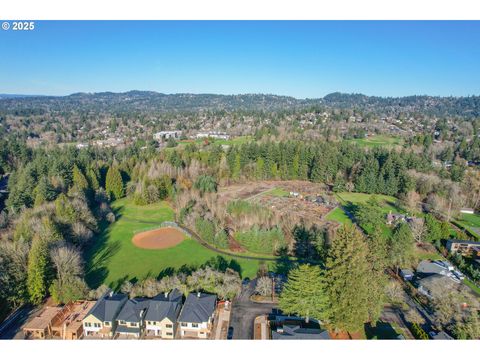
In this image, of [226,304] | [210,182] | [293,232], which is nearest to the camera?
[226,304]

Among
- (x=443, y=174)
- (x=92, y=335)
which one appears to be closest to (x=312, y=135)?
(x=443, y=174)

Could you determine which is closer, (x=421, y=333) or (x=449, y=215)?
(x=421, y=333)

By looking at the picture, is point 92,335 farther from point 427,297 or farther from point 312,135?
point 312,135

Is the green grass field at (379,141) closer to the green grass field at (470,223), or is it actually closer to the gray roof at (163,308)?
the green grass field at (470,223)

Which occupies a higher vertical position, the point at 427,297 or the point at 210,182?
the point at 210,182

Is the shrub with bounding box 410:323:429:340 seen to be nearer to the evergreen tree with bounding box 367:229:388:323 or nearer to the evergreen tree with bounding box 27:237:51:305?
the evergreen tree with bounding box 367:229:388:323
